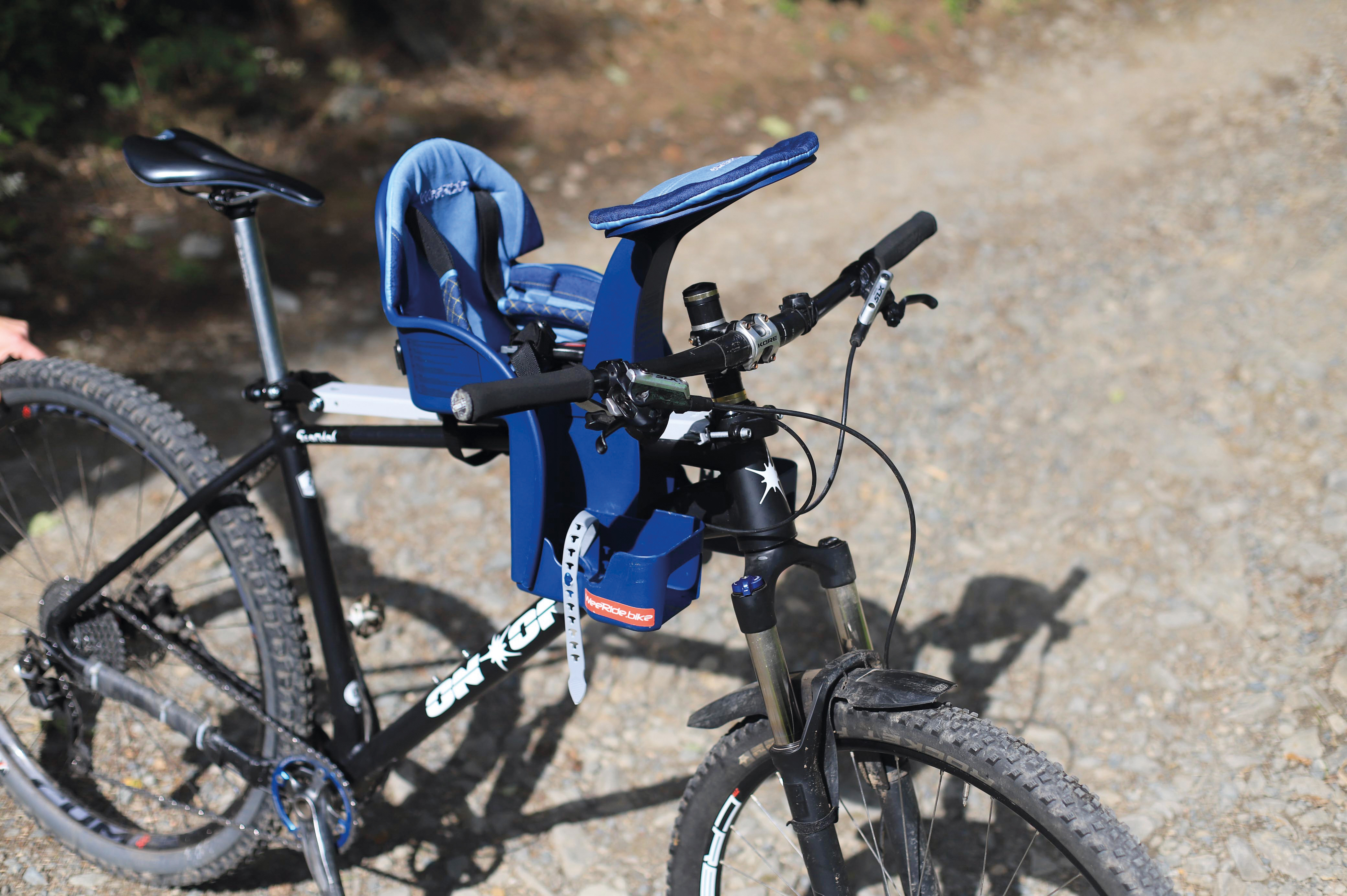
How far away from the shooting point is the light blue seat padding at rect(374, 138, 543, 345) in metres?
1.92

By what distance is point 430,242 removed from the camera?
202cm

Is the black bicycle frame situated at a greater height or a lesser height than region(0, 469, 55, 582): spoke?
→ lesser

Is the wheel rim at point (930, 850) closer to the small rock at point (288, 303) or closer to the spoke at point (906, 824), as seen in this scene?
the spoke at point (906, 824)

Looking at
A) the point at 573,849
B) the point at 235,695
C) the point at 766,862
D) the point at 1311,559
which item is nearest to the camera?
the point at 235,695

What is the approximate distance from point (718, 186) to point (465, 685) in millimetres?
1402

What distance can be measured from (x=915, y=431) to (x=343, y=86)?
514 centimetres

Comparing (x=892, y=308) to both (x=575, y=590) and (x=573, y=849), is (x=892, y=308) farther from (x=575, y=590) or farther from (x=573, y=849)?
(x=573, y=849)

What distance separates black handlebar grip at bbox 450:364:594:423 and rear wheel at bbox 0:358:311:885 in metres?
1.31

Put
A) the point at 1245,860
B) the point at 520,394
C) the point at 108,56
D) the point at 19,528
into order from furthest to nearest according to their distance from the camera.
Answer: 1. the point at 108,56
2. the point at 19,528
3. the point at 1245,860
4. the point at 520,394

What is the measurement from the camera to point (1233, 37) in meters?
8.01

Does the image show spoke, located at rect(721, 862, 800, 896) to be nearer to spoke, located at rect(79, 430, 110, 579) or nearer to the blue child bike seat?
the blue child bike seat

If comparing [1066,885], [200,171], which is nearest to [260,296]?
[200,171]

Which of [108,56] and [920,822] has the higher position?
[108,56]

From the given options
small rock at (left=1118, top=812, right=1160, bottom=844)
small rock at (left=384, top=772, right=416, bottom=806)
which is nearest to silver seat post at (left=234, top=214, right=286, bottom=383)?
small rock at (left=384, top=772, right=416, bottom=806)
